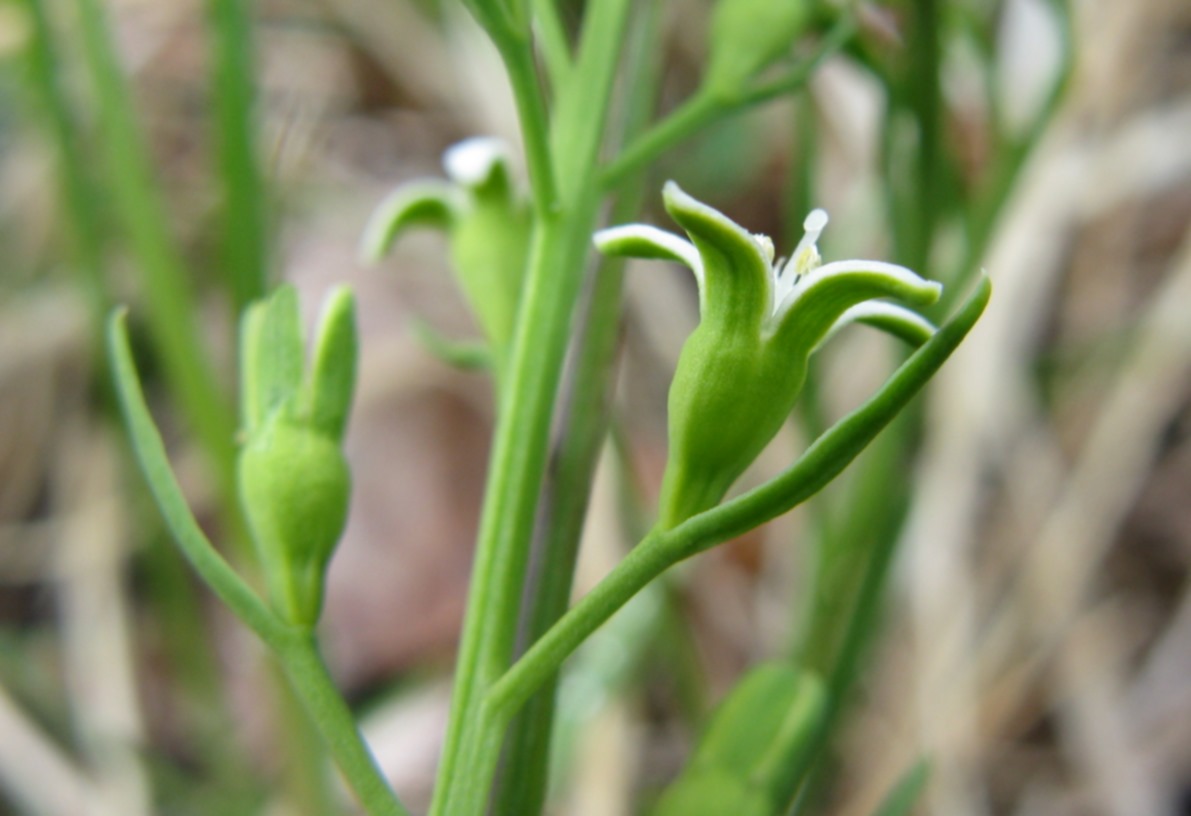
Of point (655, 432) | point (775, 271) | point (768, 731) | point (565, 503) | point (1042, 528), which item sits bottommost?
point (1042, 528)

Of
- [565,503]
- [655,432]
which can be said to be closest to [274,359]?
[565,503]

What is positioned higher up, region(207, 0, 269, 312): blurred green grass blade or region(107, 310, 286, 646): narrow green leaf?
region(207, 0, 269, 312): blurred green grass blade

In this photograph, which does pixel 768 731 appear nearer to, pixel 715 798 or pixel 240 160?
pixel 715 798

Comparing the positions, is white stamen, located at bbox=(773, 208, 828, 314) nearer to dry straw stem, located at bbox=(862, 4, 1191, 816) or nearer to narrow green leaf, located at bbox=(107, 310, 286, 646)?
narrow green leaf, located at bbox=(107, 310, 286, 646)

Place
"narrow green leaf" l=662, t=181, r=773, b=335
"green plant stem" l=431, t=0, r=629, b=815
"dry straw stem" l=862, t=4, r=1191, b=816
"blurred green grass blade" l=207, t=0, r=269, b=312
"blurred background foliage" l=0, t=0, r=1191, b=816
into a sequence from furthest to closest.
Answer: "dry straw stem" l=862, t=4, r=1191, b=816 → "blurred background foliage" l=0, t=0, r=1191, b=816 → "blurred green grass blade" l=207, t=0, r=269, b=312 → "green plant stem" l=431, t=0, r=629, b=815 → "narrow green leaf" l=662, t=181, r=773, b=335

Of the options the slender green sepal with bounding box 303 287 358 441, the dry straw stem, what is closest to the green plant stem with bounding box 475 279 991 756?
the slender green sepal with bounding box 303 287 358 441

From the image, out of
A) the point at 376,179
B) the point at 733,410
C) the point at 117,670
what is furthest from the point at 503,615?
the point at 376,179

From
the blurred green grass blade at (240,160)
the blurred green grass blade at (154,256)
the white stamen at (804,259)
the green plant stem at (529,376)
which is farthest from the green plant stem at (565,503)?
the blurred green grass blade at (154,256)
